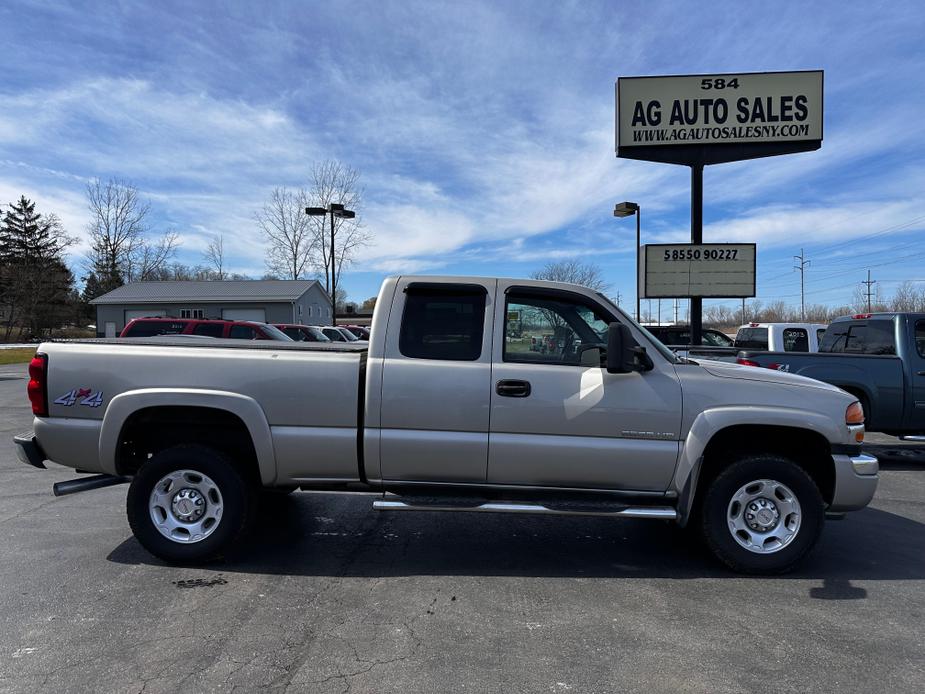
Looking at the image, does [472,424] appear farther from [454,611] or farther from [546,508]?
[454,611]

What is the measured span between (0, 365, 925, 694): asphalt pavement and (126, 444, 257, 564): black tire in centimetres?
16

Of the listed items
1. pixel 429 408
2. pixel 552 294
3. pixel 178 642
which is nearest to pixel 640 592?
pixel 429 408

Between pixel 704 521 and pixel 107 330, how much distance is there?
1823 inches

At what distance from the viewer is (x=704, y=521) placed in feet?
13.9

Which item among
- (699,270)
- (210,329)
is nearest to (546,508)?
(699,270)

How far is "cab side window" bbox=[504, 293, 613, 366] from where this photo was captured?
432 cm

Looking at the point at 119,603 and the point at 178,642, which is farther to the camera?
the point at 119,603

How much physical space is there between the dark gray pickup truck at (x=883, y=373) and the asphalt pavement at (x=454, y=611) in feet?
9.09

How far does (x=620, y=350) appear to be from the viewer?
3.99 metres

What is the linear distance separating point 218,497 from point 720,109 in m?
13.0

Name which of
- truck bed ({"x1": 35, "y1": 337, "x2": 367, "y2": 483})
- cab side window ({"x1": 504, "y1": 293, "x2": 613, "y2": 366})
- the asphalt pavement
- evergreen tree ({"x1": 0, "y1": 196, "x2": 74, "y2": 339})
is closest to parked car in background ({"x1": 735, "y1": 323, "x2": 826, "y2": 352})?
the asphalt pavement

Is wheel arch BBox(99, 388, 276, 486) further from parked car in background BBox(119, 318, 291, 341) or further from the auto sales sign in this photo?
parked car in background BBox(119, 318, 291, 341)

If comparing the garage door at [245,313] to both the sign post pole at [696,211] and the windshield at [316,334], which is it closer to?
the windshield at [316,334]

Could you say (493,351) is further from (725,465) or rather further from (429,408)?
(725,465)
